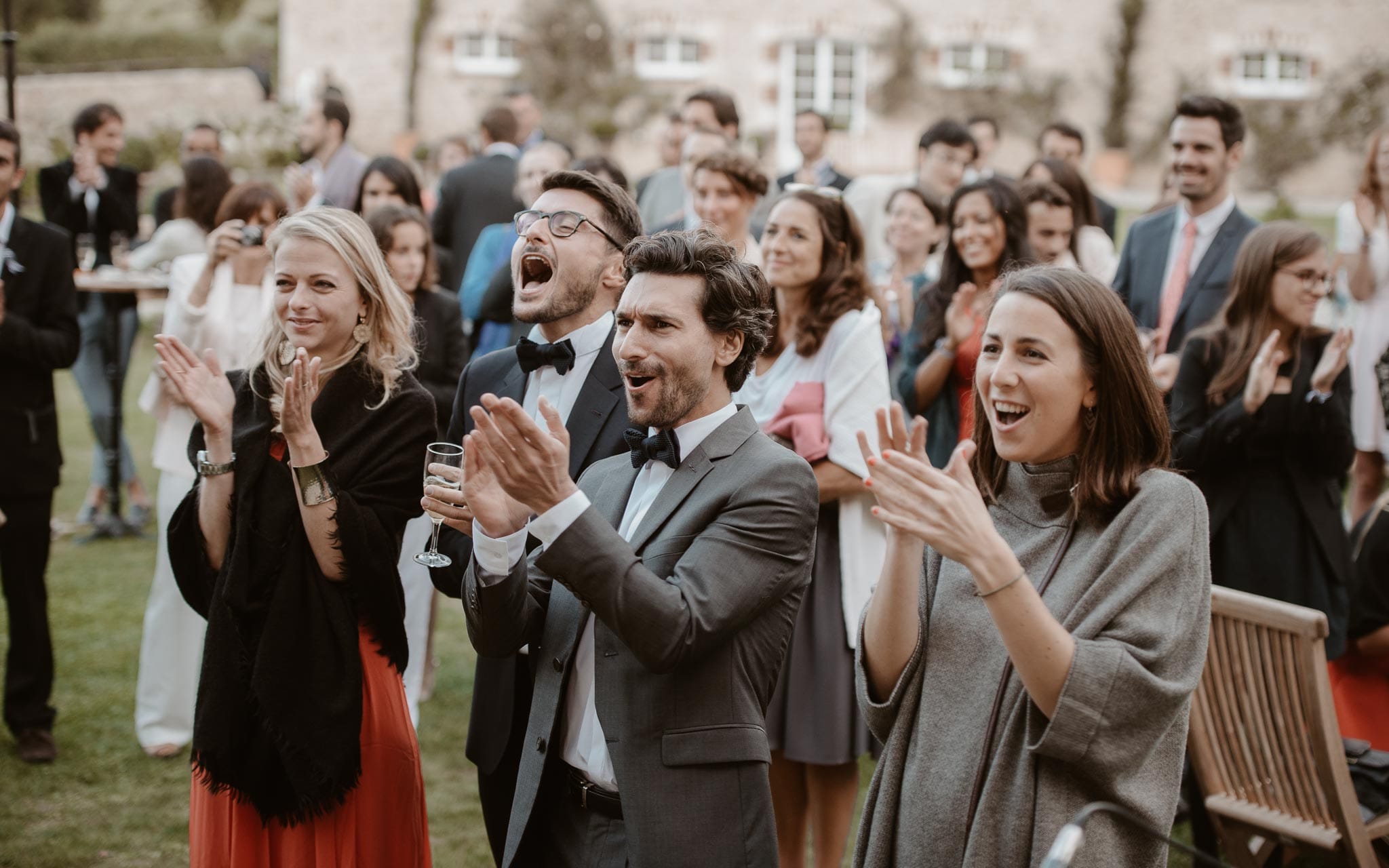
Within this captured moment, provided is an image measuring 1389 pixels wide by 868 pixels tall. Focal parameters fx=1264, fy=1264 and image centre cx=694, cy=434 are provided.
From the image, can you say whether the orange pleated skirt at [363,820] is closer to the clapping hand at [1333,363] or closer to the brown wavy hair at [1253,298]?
the brown wavy hair at [1253,298]

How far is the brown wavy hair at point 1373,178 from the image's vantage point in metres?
6.15

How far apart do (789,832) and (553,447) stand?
2.36 meters

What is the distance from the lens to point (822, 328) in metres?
4.30

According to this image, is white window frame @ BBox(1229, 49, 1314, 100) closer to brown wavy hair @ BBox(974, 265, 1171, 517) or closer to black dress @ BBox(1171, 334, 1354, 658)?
black dress @ BBox(1171, 334, 1354, 658)

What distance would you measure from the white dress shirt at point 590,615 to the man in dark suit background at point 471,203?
5.41 m

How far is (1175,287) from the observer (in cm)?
565

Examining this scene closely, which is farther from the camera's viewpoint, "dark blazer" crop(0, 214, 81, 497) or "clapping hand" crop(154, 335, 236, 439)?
"dark blazer" crop(0, 214, 81, 497)

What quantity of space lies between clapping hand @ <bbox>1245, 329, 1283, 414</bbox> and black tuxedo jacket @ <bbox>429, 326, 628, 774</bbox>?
2.38m

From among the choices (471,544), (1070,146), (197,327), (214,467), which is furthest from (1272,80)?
(214,467)

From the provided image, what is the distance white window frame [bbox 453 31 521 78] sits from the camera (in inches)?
935

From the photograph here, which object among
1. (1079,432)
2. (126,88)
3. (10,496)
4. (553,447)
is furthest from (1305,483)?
(126,88)

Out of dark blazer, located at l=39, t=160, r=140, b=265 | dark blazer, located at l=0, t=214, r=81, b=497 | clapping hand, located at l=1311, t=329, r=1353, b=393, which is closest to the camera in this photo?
clapping hand, located at l=1311, t=329, r=1353, b=393

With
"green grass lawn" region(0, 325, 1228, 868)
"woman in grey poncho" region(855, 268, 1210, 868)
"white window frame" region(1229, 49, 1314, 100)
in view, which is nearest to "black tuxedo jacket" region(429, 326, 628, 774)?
"woman in grey poncho" region(855, 268, 1210, 868)

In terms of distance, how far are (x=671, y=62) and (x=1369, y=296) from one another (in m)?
19.0
